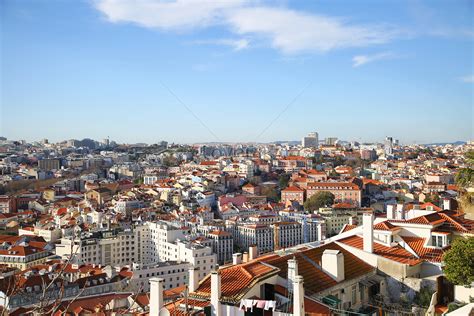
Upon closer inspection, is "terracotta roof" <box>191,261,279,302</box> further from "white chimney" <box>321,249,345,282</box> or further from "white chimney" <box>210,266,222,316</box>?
"white chimney" <box>321,249,345,282</box>

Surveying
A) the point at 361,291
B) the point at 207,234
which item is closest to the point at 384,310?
the point at 361,291

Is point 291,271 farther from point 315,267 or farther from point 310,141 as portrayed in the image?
point 310,141

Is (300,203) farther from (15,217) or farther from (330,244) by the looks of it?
(330,244)

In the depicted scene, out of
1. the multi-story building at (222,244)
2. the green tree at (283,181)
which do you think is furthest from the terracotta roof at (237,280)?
the green tree at (283,181)

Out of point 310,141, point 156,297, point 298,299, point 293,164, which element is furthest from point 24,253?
point 310,141

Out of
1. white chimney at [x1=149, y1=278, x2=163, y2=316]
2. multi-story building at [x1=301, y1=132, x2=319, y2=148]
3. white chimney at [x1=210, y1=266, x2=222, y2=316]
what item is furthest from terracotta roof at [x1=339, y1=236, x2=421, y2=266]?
multi-story building at [x1=301, y1=132, x2=319, y2=148]

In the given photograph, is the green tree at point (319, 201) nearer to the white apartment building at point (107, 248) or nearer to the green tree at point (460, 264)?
the white apartment building at point (107, 248)
